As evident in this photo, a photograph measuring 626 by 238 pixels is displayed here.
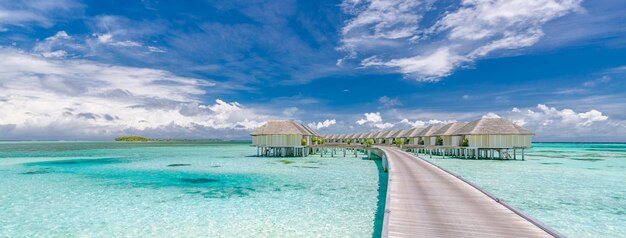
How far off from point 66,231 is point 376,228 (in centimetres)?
Result: 853

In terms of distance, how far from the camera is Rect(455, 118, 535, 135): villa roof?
32.5m

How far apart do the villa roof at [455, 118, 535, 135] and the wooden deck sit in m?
25.2

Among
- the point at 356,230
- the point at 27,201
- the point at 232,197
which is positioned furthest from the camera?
the point at 232,197

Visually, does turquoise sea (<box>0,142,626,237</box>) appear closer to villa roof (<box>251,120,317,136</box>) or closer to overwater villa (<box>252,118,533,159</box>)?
overwater villa (<box>252,118,533,159</box>)

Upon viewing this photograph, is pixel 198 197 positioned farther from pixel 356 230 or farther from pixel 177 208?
pixel 356 230

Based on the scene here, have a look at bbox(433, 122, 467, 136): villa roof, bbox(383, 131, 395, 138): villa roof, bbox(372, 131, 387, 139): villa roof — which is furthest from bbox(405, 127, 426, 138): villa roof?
bbox(433, 122, 467, 136): villa roof

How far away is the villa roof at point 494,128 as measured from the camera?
32.5 meters

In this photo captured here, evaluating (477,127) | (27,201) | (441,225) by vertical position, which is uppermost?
(477,127)

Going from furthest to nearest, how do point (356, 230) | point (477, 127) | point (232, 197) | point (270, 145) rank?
1. point (270, 145)
2. point (477, 127)
3. point (232, 197)
4. point (356, 230)

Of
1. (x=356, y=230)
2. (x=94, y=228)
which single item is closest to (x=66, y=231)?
(x=94, y=228)

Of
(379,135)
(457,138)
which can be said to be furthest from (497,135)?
(379,135)

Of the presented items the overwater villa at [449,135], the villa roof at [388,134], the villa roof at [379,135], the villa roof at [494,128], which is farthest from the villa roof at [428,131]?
the villa roof at [379,135]

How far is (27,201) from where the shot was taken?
1231cm

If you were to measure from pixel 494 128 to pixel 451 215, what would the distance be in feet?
99.6
